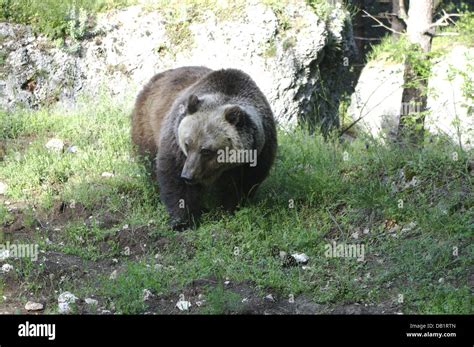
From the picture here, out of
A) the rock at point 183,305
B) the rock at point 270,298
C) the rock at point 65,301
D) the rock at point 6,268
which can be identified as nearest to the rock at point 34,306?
the rock at point 65,301

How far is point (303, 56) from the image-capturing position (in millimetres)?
10164

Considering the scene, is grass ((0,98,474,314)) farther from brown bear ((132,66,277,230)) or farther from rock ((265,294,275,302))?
brown bear ((132,66,277,230))

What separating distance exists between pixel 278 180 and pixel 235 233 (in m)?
1.22

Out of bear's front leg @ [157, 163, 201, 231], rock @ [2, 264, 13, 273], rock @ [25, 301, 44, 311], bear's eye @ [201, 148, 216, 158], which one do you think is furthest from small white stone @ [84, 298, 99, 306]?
bear's eye @ [201, 148, 216, 158]

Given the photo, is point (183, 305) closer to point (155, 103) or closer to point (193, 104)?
point (193, 104)

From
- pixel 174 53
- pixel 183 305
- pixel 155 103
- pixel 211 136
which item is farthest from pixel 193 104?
pixel 174 53

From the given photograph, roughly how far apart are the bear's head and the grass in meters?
0.62

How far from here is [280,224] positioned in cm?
706

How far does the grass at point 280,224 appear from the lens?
575cm

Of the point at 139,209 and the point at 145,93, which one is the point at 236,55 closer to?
the point at 145,93

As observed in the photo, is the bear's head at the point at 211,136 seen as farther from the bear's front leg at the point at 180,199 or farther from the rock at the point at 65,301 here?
the rock at the point at 65,301

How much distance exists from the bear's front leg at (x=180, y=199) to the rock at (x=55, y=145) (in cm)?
214

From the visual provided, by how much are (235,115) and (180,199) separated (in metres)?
1.02
